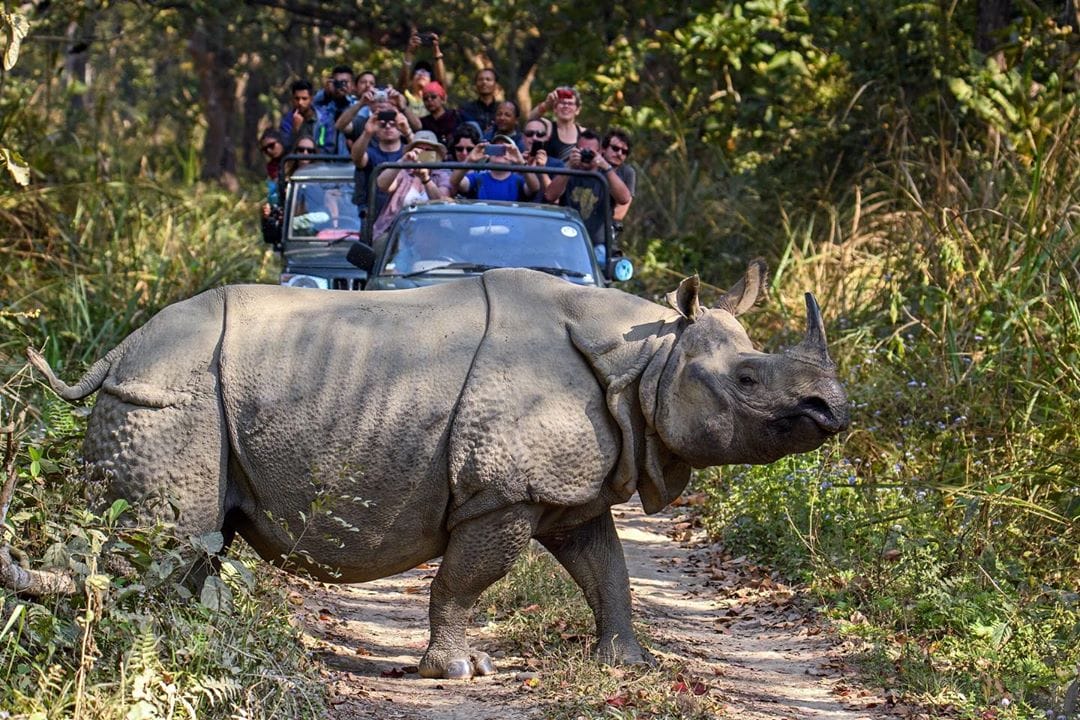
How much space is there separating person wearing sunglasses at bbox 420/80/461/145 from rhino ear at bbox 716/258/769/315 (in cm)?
798

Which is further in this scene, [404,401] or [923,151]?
[923,151]

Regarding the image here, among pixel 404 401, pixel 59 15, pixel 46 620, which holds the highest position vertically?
pixel 59 15

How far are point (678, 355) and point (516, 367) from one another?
0.62 m

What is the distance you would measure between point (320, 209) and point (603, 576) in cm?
785

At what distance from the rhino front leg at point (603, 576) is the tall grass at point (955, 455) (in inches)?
42.8

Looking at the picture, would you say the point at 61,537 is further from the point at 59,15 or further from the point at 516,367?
the point at 59,15

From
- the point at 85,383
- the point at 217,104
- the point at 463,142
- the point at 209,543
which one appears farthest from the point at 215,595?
the point at 217,104

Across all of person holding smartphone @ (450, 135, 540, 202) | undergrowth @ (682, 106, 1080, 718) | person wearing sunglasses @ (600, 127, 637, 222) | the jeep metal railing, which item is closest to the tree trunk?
person wearing sunglasses @ (600, 127, 637, 222)

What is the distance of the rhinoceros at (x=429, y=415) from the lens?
228 inches

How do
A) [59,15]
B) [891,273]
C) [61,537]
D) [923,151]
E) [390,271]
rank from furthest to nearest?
1. [59,15]
2. [923,151]
3. [891,273]
4. [390,271]
5. [61,537]

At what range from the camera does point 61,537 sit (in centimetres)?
528

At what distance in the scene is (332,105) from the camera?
1600cm

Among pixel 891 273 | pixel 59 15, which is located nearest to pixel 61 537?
pixel 891 273

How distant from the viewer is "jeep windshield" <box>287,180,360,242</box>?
13742 millimetres
